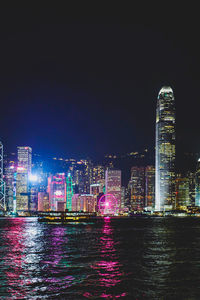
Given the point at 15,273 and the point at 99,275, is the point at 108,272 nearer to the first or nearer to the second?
the point at 99,275

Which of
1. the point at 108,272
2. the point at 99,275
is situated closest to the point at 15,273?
the point at 99,275

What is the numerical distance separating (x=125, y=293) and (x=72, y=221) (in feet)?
549

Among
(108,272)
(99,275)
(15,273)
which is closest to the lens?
(99,275)

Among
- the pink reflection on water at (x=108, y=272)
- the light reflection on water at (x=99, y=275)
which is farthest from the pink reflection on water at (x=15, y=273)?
the pink reflection on water at (x=108, y=272)

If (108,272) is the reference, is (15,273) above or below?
above

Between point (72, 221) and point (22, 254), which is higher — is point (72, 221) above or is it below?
below

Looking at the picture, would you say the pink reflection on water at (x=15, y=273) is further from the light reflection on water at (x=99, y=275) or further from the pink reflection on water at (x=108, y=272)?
the pink reflection on water at (x=108, y=272)

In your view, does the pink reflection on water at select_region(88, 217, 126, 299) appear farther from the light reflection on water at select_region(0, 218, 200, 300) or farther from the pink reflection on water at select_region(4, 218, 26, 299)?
the pink reflection on water at select_region(4, 218, 26, 299)

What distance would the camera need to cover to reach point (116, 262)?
41.0 m

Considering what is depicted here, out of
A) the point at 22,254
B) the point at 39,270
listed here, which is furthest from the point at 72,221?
the point at 39,270

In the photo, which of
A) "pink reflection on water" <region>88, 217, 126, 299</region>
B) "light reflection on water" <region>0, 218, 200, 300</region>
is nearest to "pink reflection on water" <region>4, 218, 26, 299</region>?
"light reflection on water" <region>0, 218, 200, 300</region>

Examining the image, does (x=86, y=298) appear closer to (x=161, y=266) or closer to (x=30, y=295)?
(x=30, y=295)

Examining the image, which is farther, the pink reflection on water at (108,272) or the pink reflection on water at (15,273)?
the pink reflection on water at (15,273)

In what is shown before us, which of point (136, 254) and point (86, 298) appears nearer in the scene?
point (86, 298)
